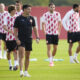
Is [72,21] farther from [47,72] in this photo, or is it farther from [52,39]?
[47,72]

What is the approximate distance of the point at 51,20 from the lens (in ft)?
53.2

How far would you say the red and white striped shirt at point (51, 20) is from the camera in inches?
634

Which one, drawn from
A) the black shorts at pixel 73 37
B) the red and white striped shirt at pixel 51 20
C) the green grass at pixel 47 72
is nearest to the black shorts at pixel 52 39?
the red and white striped shirt at pixel 51 20

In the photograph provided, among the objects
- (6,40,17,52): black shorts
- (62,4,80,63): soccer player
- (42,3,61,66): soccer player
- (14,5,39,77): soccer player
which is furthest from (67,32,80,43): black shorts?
(14,5,39,77): soccer player

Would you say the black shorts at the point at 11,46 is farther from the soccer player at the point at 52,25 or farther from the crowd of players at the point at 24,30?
the soccer player at the point at 52,25

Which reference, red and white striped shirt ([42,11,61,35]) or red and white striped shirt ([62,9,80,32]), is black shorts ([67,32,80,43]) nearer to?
red and white striped shirt ([62,9,80,32])

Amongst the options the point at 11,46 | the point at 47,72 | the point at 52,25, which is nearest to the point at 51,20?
the point at 52,25

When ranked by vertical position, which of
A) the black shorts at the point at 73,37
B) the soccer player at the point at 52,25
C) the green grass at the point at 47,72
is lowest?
the green grass at the point at 47,72

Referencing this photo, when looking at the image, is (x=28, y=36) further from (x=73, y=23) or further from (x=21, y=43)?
(x=73, y=23)

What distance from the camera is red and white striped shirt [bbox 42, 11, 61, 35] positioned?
1611cm

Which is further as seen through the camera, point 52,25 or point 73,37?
point 73,37

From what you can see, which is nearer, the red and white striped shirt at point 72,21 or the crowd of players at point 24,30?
the crowd of players at point 24,30

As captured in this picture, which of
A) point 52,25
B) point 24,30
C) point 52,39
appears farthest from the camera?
point 52,25

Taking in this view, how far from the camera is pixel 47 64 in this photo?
1616cm
